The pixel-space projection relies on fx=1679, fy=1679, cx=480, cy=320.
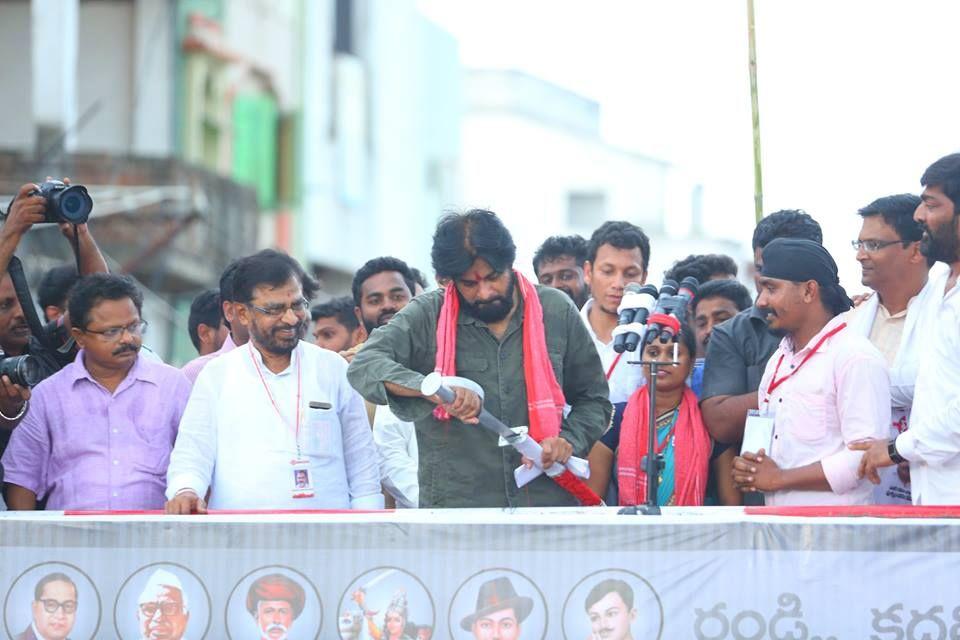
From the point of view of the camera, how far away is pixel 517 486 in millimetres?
5598

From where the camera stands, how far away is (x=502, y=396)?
222 inches

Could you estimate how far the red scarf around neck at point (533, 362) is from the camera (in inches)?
217

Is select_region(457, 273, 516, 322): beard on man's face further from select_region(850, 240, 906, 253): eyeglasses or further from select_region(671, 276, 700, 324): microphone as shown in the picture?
select_region(850, 240, 906, 253): eyeglasses

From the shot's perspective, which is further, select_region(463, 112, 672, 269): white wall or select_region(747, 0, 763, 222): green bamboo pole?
select_region(463, 112, 672, 269): white wall

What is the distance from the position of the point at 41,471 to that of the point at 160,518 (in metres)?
1.09

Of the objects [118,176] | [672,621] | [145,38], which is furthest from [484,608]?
[145,38]

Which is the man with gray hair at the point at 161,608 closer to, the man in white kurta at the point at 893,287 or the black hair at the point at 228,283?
the black hair at the point at 228,283

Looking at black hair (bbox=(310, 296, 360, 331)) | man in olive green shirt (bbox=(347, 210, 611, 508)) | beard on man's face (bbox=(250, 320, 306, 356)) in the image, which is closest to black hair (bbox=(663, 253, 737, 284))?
black hair (bbox=(310, 296, 360, 331))

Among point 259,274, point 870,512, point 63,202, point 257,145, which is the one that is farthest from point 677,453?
point 257,145

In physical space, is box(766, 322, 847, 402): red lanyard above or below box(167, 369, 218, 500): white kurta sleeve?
above

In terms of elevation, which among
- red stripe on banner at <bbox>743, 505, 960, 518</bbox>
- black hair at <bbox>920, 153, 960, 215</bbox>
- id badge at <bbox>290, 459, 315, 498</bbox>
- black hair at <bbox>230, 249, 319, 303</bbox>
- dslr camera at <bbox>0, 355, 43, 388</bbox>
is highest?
black hair at <bbox>920, 153, 960, 215</bbox>

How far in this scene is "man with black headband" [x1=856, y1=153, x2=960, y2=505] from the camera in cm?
511

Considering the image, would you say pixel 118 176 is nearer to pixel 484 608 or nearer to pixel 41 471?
pixel 41 471

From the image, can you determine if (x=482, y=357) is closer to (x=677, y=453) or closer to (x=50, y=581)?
(x=677, y=453)
